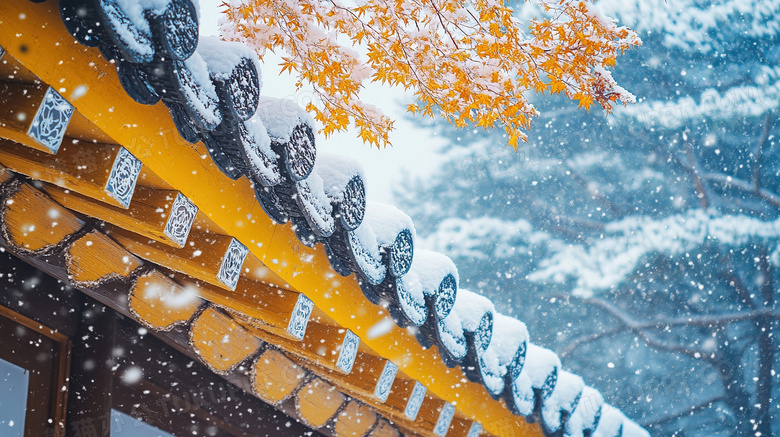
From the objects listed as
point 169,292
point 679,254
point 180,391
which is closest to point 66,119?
point 169,292

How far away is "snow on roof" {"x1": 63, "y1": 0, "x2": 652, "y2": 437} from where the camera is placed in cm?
92

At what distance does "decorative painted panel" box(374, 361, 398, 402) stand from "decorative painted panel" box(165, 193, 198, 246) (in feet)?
3.22

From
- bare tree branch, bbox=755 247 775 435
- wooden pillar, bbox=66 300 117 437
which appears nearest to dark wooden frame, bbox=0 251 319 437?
wooden pillar, bbox=66 300 117 437

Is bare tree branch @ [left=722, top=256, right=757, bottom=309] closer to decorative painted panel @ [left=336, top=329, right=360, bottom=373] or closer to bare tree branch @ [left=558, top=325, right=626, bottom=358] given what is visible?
bare tree branch @ [left=558, top=325, right=626, bottom=358]

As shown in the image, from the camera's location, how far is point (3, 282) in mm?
1593

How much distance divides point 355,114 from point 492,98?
1100mm

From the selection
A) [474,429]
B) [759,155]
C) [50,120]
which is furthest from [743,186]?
[50,120]

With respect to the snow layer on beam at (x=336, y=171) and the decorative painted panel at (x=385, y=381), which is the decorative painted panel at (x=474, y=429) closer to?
the decorative painted panel at (x=385, y=381)

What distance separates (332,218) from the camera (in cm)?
127

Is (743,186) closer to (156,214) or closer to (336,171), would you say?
(336,171)

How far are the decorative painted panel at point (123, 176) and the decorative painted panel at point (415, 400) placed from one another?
140 centimetres

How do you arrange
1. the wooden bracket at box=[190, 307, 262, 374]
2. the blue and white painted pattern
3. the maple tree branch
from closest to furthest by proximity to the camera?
the wooden bracket at box=[190, 307, 262, 374], the blue and white painted pattern, the maple tree branch

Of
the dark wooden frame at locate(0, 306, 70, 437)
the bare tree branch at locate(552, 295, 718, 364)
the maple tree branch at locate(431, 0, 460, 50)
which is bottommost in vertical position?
the dark wooden frame at locate(0, 306, 70, 437)

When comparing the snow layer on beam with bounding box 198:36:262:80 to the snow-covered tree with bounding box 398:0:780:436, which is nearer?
the snow layer on beam with bounding box 198:36:262:80
